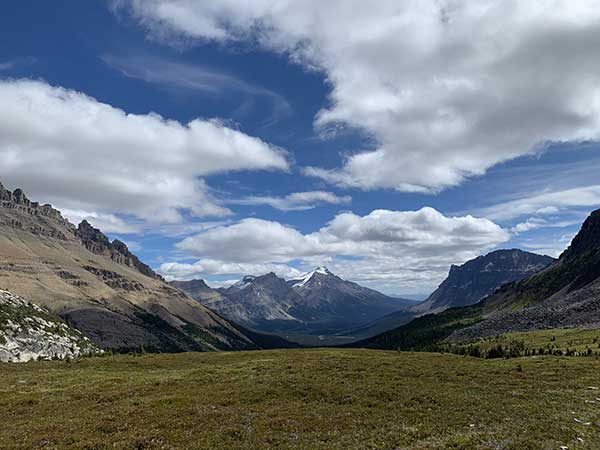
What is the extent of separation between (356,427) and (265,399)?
44.9ft

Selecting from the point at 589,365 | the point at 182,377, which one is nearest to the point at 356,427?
the point at 182,377

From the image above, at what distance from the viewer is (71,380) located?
58594 mm

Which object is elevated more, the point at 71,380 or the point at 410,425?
the point at 410,425

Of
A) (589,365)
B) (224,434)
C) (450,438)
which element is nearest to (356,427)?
(450,438)

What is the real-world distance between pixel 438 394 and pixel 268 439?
70.7 feet

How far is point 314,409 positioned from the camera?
121ft

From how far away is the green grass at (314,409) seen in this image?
91.1 ft

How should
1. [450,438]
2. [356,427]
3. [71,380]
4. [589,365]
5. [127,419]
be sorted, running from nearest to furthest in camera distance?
1. [450,438]
2. [356,427]
3. [127,419]
4. [71,380]
5. [589,365]

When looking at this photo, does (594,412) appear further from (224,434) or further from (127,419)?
(127,419)

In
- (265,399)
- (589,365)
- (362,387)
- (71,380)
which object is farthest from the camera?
(589,365)

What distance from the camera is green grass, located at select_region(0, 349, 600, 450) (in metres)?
27.8

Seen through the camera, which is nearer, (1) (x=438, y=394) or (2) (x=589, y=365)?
(1) (x=438, y=394)

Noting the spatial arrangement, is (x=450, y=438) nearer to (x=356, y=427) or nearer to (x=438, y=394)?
(x=356, y=427)

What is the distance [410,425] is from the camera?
31.3 meters
